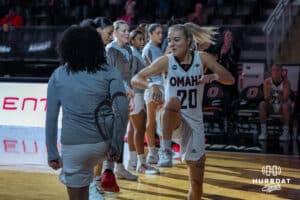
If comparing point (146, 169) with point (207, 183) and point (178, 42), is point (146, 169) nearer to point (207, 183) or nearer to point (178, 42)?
point (207, 183)

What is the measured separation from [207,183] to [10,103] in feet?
19.5

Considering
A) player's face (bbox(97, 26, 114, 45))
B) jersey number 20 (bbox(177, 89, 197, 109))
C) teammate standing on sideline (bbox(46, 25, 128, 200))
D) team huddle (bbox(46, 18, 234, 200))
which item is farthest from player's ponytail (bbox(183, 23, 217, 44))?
teammate standing on sideline (bbox(46, 25, 128, 200))

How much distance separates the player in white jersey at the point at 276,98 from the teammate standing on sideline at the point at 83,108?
7.72 metres

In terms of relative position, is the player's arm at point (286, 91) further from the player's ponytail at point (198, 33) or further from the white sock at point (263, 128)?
the player's ponytail at point (198, 33)

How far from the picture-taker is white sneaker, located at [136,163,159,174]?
805 cm

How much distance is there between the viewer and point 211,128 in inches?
475

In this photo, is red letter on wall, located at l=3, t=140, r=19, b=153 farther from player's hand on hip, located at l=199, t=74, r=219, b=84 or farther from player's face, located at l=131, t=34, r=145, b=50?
player's hand on hip, located at l=199, t=74, r=219, b=84

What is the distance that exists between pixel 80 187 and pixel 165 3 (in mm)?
11598

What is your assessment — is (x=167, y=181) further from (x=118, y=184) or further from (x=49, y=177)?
(x=49, y=177)

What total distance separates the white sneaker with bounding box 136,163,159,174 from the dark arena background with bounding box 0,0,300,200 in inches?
5.0

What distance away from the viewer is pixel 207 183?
7.59 m

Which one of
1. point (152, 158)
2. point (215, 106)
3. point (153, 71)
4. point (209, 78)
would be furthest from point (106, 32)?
point (215, 106)

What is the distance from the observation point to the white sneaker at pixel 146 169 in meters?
8.05

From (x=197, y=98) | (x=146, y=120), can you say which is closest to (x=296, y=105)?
(x=146, y=120)
